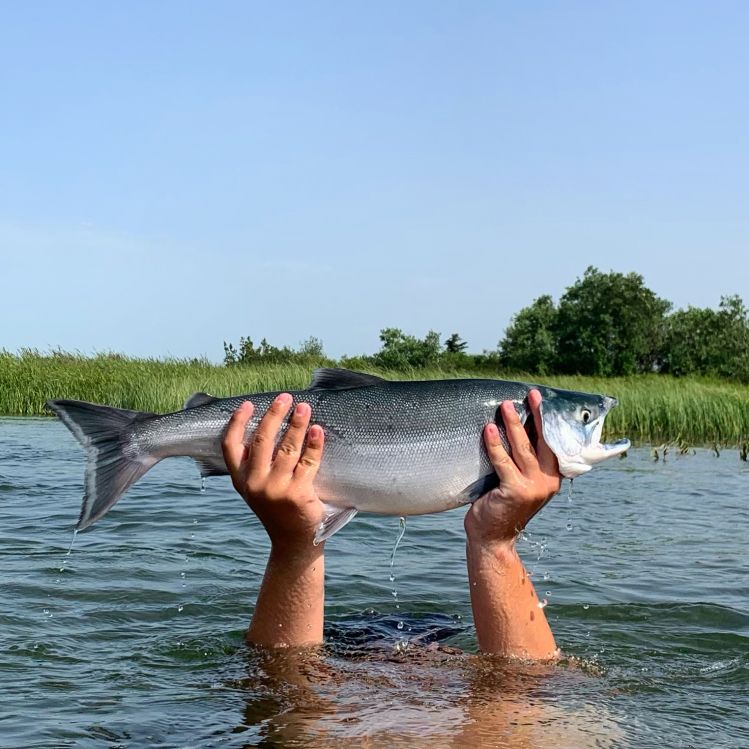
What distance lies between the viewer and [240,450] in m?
3.61

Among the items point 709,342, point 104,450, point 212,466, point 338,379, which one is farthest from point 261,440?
point 709,342

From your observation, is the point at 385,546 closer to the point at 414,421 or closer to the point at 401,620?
the point at 401,620

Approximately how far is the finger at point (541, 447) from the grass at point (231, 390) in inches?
541

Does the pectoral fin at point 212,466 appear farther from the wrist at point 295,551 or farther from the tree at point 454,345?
the tree at point 454,345

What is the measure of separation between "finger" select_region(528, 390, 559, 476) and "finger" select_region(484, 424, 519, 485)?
0.13 meters

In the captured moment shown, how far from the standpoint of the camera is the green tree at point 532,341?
79.5 metres

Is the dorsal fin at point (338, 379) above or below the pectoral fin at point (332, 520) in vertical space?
above

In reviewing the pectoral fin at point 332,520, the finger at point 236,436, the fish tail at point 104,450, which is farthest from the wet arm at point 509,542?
the fish tail at point 104,450

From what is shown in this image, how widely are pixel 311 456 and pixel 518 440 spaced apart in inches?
28.7

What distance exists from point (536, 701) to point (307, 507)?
1.20 meters

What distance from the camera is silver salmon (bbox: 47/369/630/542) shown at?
3.65m

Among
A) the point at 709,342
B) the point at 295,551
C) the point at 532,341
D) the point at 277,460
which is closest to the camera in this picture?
the point at 277,460

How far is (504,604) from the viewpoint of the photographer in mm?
4059

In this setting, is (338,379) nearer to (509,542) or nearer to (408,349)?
(509,542)
